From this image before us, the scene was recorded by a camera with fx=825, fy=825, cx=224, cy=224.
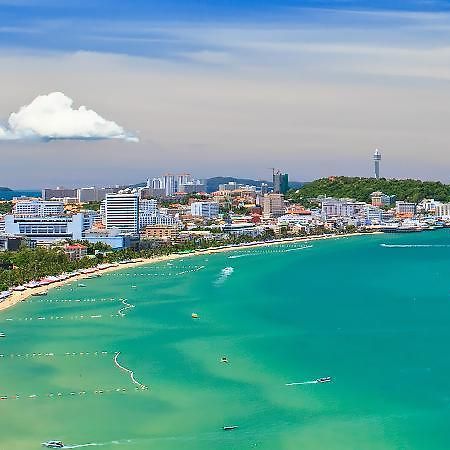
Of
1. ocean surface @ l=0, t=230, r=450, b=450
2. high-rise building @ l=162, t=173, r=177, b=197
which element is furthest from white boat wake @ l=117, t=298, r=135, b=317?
high-rise building @ l=162, t=173, r=177, b=197

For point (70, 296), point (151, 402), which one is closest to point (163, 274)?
point (70, 296)

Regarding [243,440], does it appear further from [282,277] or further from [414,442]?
[282,277]

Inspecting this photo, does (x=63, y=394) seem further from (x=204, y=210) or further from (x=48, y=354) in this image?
(x=204, y=210)

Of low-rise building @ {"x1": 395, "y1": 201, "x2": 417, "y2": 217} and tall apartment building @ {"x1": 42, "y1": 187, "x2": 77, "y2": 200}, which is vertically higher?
tall apartment building @ {"x1": 42, "y1": 187, "x2": 77, "y2": 200}

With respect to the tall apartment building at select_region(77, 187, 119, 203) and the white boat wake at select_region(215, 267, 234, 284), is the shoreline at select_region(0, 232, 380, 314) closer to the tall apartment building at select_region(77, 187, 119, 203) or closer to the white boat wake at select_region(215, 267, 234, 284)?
the white boat wake at select_region(215, 267, 234, 284)

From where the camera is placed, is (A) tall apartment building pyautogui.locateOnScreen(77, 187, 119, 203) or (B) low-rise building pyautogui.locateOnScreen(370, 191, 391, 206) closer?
(B) low-rise building pyautogui.locateOnScreen(370, 191, 391, 206)

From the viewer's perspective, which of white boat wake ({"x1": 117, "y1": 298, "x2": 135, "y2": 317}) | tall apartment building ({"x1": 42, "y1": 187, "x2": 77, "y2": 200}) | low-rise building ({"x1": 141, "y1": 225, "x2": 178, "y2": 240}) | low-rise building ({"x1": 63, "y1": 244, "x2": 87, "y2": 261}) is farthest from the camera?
tall apartment building ({"x1": 42, "y1": 187, "x2": 77, "y2": 200})

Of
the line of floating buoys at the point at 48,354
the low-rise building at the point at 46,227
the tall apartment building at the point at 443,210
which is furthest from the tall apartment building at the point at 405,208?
the line of floating buoys at the point at 48,354
